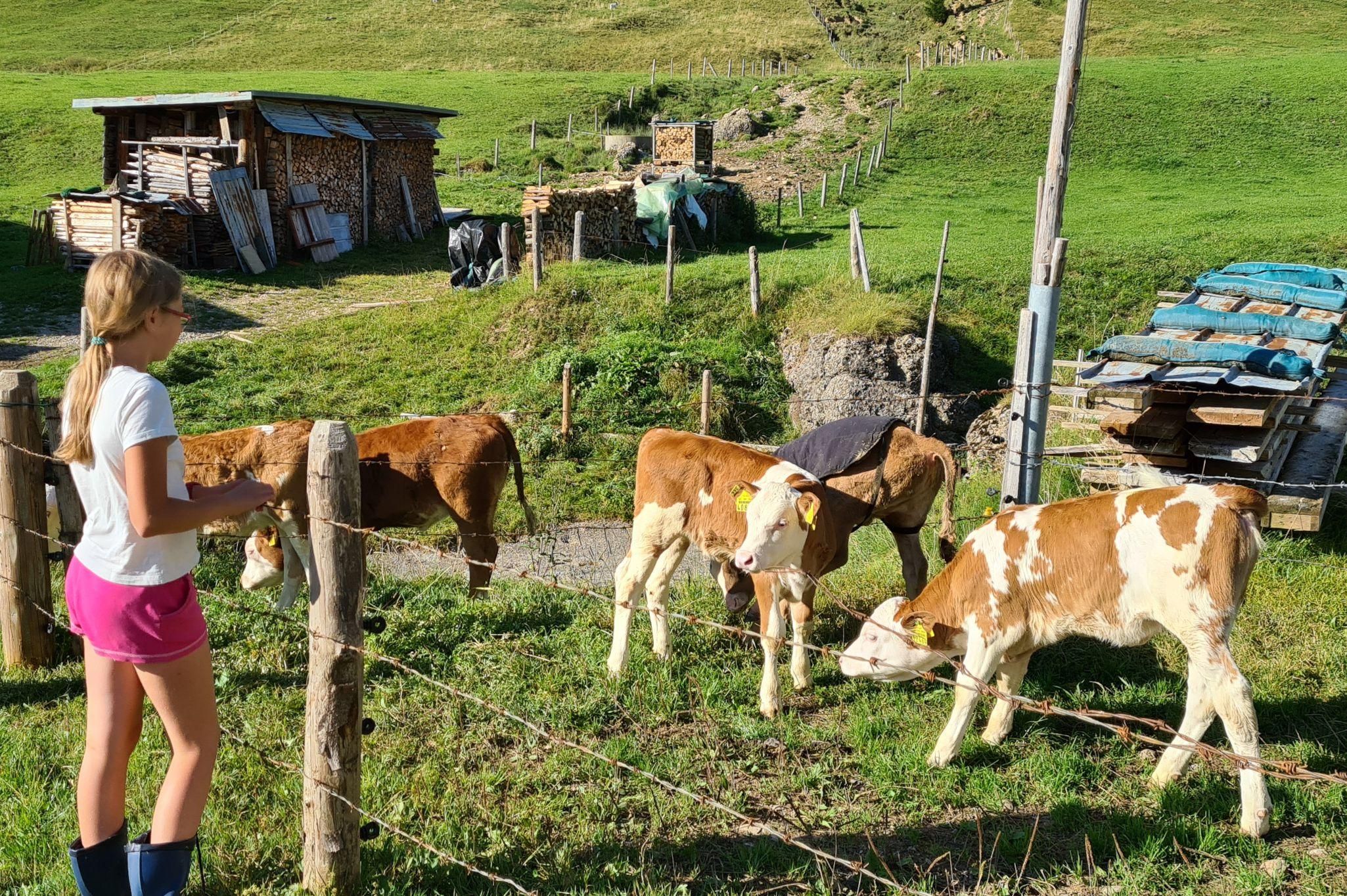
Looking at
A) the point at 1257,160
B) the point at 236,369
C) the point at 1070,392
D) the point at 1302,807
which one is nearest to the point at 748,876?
the point at 1302,807

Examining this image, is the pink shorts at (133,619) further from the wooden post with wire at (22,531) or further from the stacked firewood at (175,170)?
the stacked firewood at (175,170)

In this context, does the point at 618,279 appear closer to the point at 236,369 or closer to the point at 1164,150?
the point at 236,369

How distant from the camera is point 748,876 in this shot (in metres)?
4.02

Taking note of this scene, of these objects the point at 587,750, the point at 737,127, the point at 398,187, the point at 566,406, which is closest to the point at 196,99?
the point at 398,187

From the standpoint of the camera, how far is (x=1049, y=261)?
6.34 meters

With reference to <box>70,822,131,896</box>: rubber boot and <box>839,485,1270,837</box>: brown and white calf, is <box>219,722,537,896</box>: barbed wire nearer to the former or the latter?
<box>70,822,131,896</box>: rubber boot

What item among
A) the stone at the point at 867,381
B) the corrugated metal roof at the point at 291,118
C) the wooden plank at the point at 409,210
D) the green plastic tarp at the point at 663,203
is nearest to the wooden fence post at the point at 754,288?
the stone at the point at 867,381

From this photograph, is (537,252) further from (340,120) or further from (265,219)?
(340,120)

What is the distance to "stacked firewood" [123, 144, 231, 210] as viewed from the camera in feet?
72.7

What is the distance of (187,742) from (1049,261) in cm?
519

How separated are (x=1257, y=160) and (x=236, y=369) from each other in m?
30.8

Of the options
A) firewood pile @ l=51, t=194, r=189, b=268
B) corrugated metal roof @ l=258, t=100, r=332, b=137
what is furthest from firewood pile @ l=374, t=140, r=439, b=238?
firewood pile @ l=51, t=194, r=189, b=268

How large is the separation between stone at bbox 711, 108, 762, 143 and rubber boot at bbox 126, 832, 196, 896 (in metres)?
37.2

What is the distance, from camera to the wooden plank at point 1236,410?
301 inches
